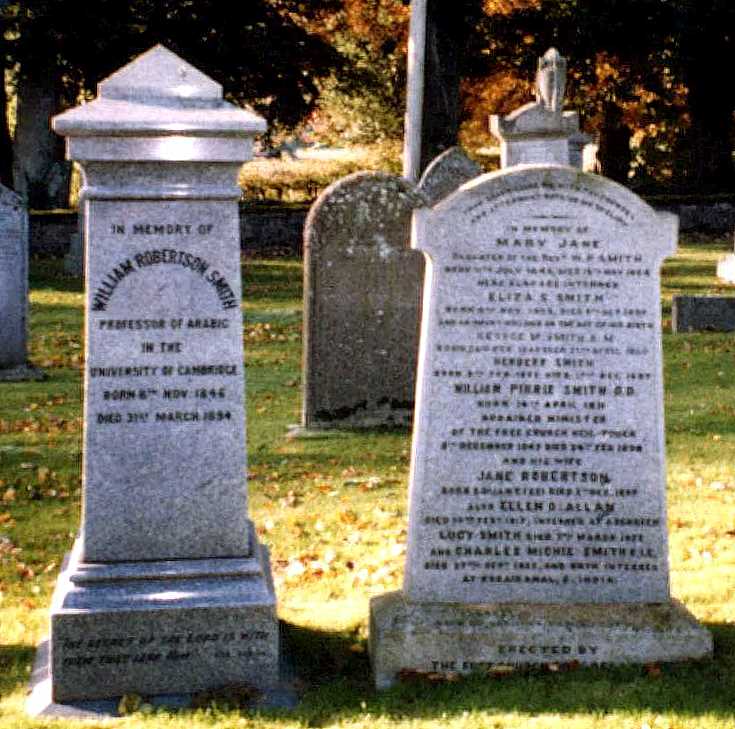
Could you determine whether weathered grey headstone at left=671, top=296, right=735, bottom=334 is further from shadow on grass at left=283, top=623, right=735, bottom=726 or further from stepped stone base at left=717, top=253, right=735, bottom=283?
shadow on grass at left=283, top=623, right=735, bottom=726

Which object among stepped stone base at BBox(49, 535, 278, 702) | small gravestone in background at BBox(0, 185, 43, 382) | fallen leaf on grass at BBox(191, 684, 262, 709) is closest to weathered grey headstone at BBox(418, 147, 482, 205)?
small gravestone in background at BBox(0, 185, 43, 382)

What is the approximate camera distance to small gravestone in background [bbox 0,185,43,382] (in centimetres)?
1359

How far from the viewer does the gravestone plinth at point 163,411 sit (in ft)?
17.6

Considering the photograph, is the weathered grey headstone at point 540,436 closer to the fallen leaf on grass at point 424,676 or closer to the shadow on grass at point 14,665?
the fallen leaf on grass at point 424,676

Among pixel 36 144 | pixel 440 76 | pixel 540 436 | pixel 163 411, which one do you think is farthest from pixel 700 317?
pixel 36 144

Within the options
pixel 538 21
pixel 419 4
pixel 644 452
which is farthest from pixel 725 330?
pixel 538 21

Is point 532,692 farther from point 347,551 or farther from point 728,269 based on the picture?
point 728,269

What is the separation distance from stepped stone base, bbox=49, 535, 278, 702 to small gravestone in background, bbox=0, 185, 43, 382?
8.57m

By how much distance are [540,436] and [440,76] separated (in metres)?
22.5

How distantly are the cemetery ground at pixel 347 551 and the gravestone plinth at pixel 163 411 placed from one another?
0.79 ft

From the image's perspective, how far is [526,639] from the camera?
5.66 metres

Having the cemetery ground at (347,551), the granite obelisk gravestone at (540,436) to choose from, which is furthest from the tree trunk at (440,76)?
the granite obelisk gravestone at (540,436)

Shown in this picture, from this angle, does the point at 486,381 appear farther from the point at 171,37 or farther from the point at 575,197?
the point at 171,37

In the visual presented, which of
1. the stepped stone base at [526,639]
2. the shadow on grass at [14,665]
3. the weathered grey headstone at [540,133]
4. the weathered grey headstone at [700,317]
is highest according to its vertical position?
the weathered grey headstone at [540,133]
